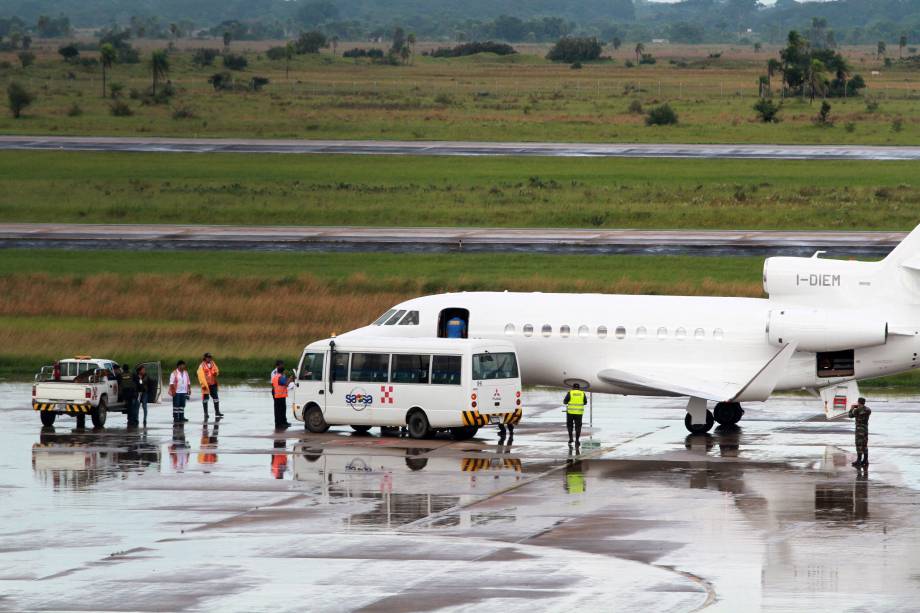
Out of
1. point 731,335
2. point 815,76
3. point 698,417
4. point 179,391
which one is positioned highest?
point 815,76

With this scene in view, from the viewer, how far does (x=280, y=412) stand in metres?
43.7

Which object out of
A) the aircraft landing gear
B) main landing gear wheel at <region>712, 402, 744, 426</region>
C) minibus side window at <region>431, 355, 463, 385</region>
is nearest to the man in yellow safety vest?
minibus side window at <region>431, 355, 463, 385</region>

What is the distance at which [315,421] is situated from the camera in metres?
42.4

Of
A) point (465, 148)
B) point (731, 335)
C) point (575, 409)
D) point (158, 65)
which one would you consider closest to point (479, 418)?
point (575, 409)

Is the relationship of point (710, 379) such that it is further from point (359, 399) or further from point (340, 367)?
point (340, 367)

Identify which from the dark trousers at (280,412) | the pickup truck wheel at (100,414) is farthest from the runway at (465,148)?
the dark trousers at (280,412)

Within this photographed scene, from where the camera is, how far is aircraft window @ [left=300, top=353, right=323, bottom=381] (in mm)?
42125

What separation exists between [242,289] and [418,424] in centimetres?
2554

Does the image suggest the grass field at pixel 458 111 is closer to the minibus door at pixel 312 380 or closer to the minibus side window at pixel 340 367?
the minibus door at pixel 312 380

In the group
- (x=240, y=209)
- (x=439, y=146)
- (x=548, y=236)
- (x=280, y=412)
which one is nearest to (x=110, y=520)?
(x=280, y=412)

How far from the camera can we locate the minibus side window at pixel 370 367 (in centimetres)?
4103

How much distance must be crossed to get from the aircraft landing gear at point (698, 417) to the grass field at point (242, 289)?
13004 mm

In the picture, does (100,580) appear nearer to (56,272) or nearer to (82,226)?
(56,272)

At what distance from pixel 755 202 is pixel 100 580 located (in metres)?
67.2
